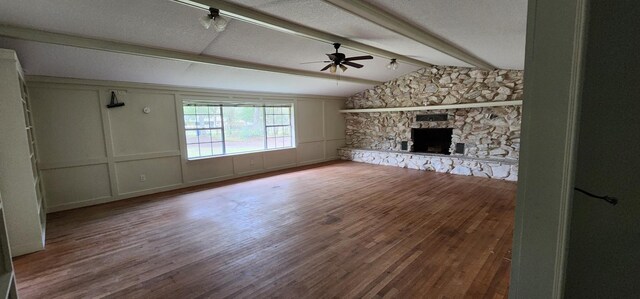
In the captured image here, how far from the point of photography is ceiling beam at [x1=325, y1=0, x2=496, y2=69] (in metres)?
2.77

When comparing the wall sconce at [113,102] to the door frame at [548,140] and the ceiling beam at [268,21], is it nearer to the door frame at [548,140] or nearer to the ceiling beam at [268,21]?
the ceiling beam at [268,21]

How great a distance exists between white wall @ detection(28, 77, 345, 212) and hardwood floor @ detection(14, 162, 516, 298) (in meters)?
0.46

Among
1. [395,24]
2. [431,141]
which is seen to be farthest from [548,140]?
[431,141]

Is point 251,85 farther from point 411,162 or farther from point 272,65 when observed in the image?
point 411,162

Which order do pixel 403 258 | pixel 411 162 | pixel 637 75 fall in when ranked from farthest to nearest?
pixel 411 162, pixel 403 258, pixel 637 75

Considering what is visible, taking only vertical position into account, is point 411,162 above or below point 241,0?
below

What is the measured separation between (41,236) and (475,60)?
23.5 feet

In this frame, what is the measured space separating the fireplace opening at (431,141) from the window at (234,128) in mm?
3657

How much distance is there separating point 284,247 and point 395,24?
2951 mm

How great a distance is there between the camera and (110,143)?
4812 mm

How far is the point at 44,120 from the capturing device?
13.8 feet

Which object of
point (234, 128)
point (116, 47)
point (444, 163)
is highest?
point (116, 47)

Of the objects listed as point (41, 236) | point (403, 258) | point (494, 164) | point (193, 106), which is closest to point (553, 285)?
point (403, 258)

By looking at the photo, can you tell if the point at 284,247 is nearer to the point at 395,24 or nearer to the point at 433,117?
the point at 395,24
